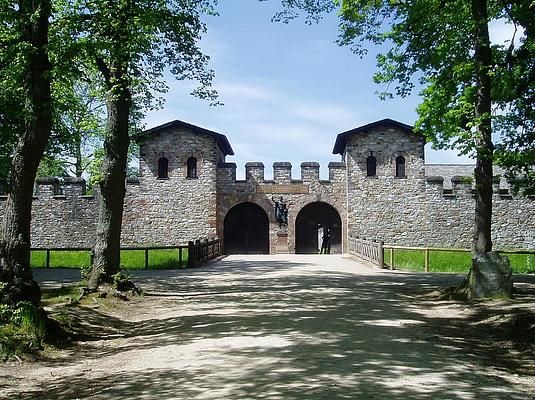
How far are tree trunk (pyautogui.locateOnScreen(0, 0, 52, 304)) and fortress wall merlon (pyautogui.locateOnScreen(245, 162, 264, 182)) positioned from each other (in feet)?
71.0

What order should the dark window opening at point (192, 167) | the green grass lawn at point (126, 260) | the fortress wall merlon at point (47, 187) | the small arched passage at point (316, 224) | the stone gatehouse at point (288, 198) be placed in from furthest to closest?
the small arched passage at point (316, 224) → the dark window opening at point (192, 167) → the fortress wall merlon at point (47, 187) → the stone gatehouse at point (288, 198) → the green grass lawn at point (126, 260)

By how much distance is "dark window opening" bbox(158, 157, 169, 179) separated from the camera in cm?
3023

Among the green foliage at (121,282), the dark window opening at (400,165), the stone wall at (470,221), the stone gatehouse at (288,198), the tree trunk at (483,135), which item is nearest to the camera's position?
the tree trunk at (483,135)

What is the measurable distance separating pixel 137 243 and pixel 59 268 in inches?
396

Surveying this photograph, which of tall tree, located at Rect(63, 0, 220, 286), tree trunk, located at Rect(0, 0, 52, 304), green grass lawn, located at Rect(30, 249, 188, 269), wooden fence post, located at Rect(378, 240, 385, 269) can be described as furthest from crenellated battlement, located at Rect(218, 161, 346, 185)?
tree trunk, located at Rect(0, 0, 52, 304)

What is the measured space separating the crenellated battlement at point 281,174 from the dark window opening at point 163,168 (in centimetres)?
285

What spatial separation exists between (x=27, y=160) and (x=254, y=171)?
22.0 m

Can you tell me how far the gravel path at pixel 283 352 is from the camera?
17.7 feet

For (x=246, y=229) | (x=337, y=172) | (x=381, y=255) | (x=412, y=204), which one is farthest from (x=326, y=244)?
(x=381, y=255)

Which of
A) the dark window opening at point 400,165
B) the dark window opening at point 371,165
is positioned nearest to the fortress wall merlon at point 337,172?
the dark window opening at point 371,165

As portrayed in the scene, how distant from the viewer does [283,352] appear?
6.76 metres

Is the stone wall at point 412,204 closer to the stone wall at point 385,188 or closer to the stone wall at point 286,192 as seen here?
the stone wall at point 385,188

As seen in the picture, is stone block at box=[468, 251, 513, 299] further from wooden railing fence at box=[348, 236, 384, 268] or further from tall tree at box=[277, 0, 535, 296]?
wooden railing fence at box=[348, 236, 384, 268]

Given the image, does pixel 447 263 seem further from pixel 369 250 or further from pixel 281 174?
pixel 281 174
